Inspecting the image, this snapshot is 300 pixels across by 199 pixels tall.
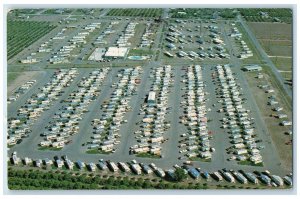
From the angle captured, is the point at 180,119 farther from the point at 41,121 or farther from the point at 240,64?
the point at 240,64

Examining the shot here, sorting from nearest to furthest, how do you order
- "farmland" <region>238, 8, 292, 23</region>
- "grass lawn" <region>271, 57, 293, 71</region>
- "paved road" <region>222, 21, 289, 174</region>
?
"paved road" <region>222, 21, 289, 174</region> < "grass lawn" <region>271, 57, 293, 71</region> < "farmland" <region>238, 8, 292, 23</region>

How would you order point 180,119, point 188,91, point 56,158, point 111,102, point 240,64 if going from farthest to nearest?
point 240,64 → point 188,91 → point 111,102 → point 180,119 → point 56,158

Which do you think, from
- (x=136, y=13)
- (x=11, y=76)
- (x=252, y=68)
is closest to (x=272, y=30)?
(x=252, y=68)

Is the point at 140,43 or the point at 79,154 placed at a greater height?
the point at 140,43

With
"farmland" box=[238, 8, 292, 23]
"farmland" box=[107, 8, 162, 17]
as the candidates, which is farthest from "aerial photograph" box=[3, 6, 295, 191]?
"farmland" box=[107, 8, 162, 17]

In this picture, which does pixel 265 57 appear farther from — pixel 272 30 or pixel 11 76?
pixel 11 76

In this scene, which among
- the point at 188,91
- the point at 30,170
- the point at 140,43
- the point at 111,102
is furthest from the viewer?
the point at 140,43

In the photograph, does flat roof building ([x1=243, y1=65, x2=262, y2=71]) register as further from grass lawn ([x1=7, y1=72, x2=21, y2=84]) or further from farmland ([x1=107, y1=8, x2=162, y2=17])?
farmland ([x1=107, y1=8, x2=162, y2=17])

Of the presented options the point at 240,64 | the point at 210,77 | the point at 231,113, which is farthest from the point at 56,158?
the point at 240,64
